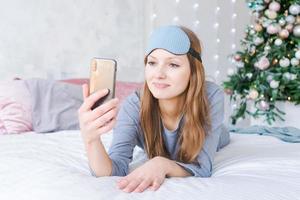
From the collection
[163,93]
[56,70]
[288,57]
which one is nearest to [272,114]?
[288,57]


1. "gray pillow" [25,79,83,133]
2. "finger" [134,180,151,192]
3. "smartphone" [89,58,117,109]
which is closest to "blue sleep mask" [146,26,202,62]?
"smartphone" [89,58,117,109]

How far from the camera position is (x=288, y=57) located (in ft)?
9.13

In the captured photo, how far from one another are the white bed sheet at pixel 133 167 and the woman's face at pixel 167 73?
252 mm

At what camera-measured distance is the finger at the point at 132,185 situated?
0.99 m

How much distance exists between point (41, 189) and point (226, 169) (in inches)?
23.1

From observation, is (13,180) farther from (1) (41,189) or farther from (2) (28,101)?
(2) (28,101)

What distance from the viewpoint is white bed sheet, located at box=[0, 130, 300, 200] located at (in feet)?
3.19

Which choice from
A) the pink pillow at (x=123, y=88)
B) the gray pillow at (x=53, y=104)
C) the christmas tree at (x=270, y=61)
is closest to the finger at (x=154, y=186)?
the gray pillow at (x=53, y=104)

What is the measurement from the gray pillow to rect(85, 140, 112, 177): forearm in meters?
1.13

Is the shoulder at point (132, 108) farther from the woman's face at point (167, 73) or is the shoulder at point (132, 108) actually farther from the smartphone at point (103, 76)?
the smartphone at point (103, 76)

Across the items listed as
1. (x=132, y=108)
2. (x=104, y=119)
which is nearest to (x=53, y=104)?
(x=132, y=108)

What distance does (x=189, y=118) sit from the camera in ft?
4.13

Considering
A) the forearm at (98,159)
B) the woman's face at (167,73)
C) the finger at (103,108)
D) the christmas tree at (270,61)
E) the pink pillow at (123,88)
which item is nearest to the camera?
the finger at (103,108)

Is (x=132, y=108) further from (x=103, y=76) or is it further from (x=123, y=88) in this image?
(x=123, y=88)
